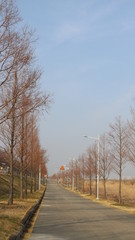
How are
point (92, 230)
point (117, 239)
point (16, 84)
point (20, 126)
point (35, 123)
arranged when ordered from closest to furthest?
point (117, 239) → point (92, 230) → point (16, 84) → point (20, 126) → point (35, 123)


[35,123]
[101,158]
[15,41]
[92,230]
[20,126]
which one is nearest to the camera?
[92,230]

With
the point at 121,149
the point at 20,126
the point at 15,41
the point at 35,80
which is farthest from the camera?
the point at 121,149

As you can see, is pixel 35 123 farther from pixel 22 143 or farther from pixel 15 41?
pixel 15 41

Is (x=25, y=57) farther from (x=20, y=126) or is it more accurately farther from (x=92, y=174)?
(x=92, y=174)

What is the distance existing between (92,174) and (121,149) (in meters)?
20.9

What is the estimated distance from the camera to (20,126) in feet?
80.2

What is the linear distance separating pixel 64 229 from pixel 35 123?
22139mm

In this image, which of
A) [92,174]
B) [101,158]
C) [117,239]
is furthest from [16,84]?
[92,174]

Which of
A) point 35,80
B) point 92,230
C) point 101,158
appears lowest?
point 92,230

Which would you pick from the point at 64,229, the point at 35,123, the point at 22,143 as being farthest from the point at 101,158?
the point at 64,229

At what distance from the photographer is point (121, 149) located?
94.5 ft

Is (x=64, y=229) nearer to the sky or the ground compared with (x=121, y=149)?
nearer to the ground

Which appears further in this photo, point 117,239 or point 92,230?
point 92,230

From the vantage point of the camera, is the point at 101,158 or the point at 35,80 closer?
the point at 35,80
